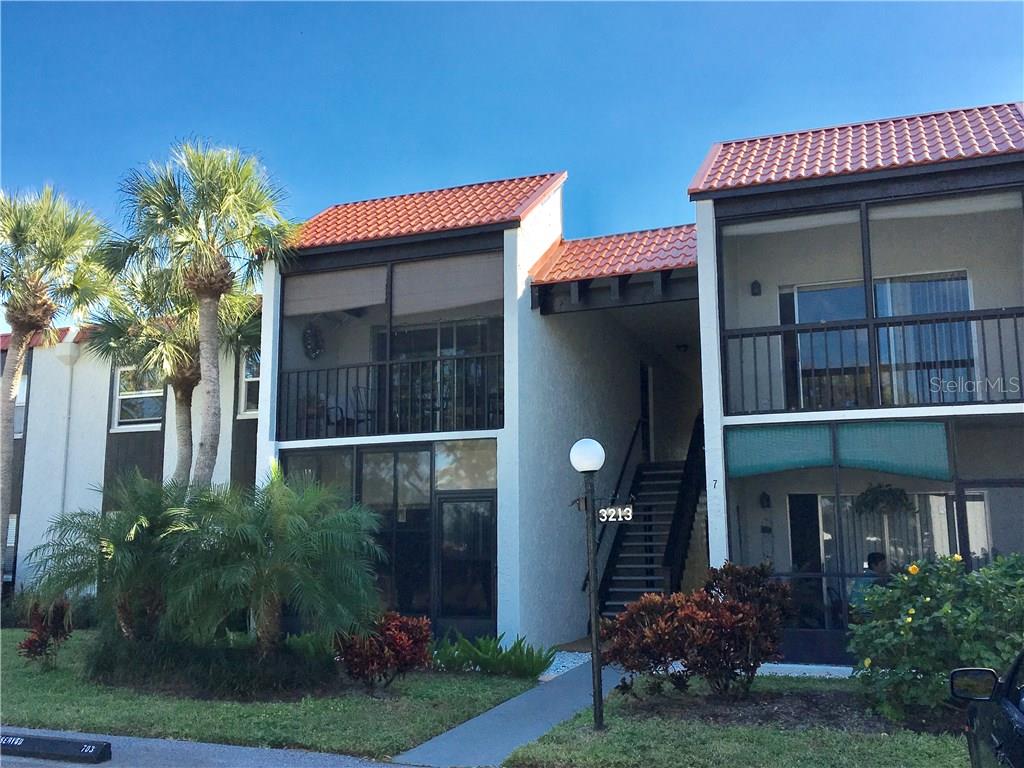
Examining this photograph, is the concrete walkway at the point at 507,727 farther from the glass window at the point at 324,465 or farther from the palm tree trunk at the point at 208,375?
the palm tree trunk at the point at 208,375

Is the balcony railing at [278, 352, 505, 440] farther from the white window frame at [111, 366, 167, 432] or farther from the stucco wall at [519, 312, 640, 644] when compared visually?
the white window frame at [111, 366, 167, 432]

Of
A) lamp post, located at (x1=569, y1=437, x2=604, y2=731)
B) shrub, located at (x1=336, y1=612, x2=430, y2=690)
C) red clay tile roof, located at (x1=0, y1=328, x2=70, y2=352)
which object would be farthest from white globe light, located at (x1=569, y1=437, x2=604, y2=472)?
red clay tile roof, located at (x1=0, y1=328, x2=70, y2=352)

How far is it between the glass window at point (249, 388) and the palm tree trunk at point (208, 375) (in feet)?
9.14

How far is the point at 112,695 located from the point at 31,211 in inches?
345

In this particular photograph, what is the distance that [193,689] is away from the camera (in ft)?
33.4

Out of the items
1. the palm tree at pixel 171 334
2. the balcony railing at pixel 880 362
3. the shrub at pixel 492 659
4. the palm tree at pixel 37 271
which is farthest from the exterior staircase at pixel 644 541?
the palm tree at pixel 37 271

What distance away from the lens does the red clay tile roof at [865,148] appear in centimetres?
1160

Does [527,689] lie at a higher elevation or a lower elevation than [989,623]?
lower

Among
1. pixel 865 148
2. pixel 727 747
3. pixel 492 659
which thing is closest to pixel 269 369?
pixel 492 659

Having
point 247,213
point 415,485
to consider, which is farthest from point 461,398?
point 247,213

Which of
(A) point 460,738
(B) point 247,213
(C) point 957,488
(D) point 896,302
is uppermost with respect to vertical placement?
→ (B) point 247,213

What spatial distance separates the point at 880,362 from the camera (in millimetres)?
11680

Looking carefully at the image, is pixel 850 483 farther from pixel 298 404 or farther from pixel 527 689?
pixel 298 404

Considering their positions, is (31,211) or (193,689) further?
(31,211)
